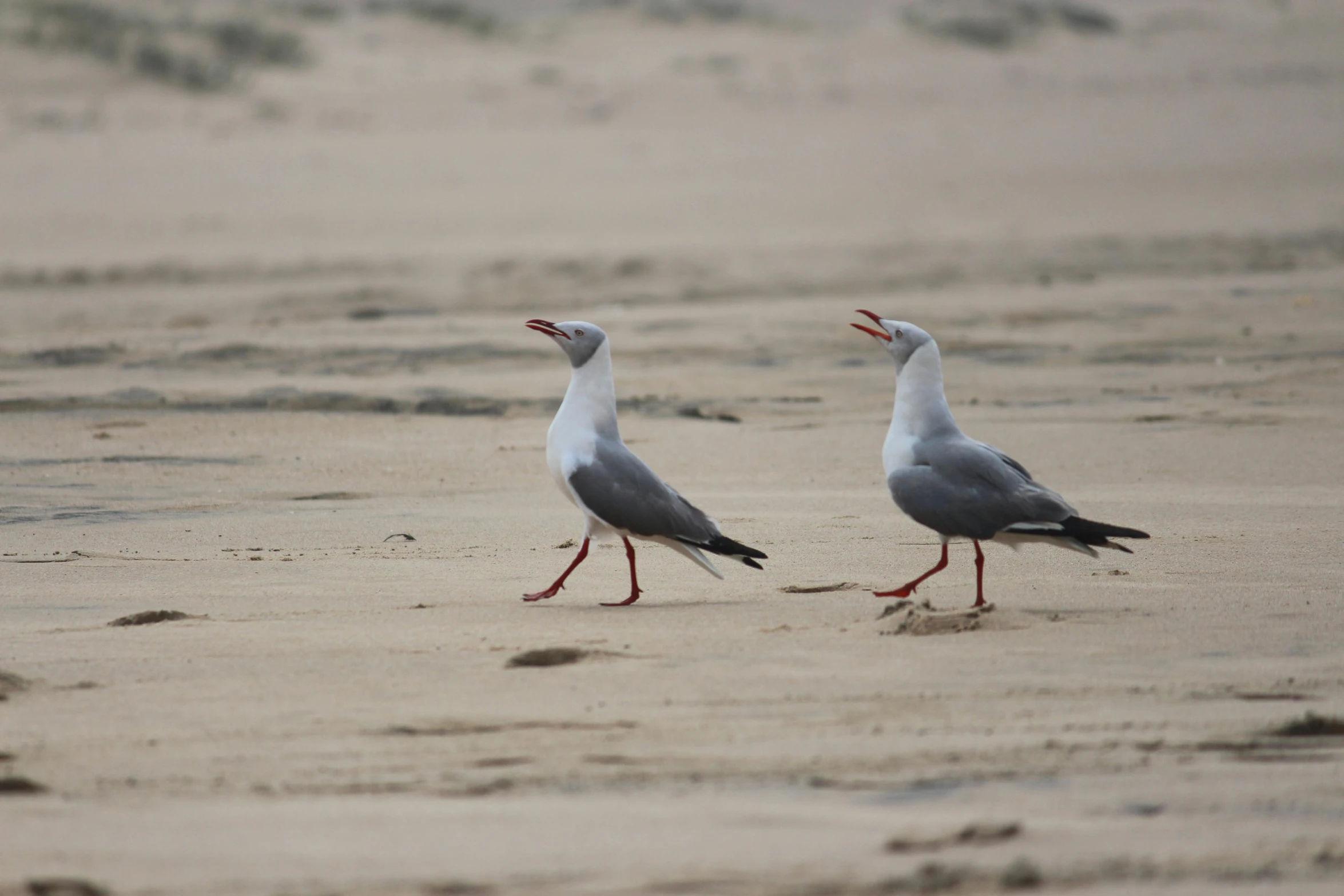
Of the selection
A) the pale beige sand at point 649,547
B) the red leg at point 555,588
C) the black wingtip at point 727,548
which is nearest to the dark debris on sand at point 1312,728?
the pale beige sand at point 649,547

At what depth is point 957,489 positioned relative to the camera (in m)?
5.58

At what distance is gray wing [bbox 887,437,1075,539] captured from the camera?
5.47 metres

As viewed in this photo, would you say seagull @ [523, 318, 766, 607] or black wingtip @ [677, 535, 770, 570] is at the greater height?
seagull @ [523, 318, 766, 607]

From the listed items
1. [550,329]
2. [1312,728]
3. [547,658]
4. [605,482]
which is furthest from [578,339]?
[1312,728]

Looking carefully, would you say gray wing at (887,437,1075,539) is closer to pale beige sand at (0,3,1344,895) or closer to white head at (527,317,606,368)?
pale beige sand at (0,3,1344,895)

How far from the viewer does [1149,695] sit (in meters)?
4.48

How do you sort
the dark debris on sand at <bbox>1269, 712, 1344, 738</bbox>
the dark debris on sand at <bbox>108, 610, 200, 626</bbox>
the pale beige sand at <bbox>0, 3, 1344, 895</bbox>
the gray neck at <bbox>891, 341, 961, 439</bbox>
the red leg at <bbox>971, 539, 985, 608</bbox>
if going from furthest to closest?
the gray neck at <bbox>891, 341, 961, 439</bbox>
the red leg at <bbox>971, 539, 985, 608</bbox>
the dark debris on sand at <bbox>108, 610, 200, 626</bbox>
the dark debris on sand at <bbox>1269, 712, 1344, 738</bbox>
the pale beige sand at <bbox>0, 3, 1344, 895</bbox>

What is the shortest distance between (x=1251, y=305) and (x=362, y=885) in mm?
12170

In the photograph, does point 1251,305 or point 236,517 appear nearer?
point 236,517

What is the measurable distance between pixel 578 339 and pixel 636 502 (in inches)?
30.0

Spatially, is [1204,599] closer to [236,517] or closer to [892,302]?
[236,517]

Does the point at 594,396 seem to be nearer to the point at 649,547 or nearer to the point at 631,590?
the point at 631,590

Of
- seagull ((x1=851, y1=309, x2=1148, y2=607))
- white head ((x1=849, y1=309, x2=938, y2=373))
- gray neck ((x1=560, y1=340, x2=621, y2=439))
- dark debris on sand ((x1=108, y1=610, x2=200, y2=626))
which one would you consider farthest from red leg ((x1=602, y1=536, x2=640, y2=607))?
dark debris on sand ((x1=108, y1=610, x2=200, y2=626))

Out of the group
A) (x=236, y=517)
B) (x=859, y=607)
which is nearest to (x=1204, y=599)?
(x=859, y=607)
